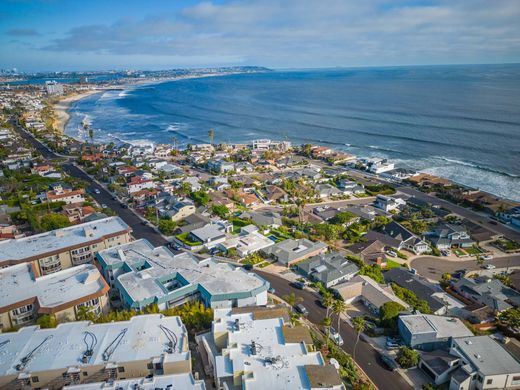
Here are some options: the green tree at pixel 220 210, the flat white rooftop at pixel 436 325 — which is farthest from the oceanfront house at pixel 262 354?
the green tree at pixel 220 210

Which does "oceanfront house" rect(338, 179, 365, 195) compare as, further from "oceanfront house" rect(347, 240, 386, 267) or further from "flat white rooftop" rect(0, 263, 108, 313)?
"flat white rooftop" rect(0, 263, 108, 313)

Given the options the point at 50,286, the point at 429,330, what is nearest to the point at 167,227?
the point at 50,286

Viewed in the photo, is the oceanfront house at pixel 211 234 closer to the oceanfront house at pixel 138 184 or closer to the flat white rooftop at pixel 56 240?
the flat white rooftop at pixel 56 240

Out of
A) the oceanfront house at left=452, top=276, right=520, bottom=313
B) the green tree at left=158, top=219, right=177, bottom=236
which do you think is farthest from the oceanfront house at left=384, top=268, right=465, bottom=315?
the green tree at left=158, top=219, right=177, bottom=236

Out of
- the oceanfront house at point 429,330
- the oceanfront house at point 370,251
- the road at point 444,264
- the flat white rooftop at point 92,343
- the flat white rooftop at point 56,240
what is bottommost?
the road at point 444,264

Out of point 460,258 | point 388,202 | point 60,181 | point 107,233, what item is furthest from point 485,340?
point 60,181

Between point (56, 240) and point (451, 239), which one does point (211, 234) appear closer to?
point (56, 240)

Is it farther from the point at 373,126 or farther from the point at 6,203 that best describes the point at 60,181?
the point at 373,126
